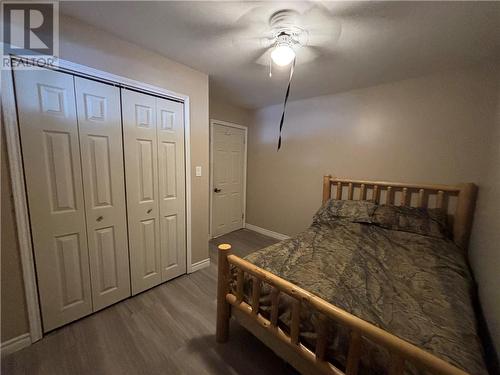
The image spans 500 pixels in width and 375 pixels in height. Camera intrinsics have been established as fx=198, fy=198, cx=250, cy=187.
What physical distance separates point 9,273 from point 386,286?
2399mm

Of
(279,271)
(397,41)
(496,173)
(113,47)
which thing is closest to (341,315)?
(279,271)

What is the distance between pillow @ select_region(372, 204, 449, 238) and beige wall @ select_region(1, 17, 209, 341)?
1.96m

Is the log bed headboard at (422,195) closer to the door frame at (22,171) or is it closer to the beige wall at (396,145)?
the beige wall at (396,145)

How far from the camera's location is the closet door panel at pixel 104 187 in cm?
152

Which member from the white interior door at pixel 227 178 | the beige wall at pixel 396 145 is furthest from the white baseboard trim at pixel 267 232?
the white interior door at pixel 227 178

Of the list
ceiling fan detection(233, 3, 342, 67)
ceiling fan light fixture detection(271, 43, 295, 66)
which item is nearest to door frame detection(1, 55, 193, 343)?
ceiling fan detection(233, 3, 342, 67)

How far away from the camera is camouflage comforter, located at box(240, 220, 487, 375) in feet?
2.74

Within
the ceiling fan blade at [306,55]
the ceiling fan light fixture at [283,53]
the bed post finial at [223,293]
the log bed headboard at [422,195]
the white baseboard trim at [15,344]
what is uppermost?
the ceiling fan blade at [306,55]

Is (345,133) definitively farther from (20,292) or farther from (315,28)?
(20,292)

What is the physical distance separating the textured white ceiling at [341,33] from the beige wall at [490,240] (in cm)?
73

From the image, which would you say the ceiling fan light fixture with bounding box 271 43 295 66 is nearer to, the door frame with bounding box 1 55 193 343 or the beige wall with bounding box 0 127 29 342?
the door frame with bounding box 1 55 193 343

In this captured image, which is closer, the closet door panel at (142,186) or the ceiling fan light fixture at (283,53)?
the ceiling fan light fixture at (283,53)

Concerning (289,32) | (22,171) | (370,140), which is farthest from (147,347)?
(370,140)

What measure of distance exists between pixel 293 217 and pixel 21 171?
298 cm
